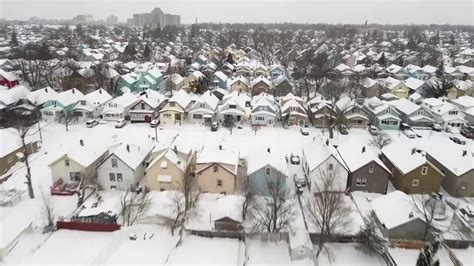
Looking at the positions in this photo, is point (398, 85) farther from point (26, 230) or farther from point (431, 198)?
point (26, 230)

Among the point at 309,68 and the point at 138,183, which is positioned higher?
the point at 309,68

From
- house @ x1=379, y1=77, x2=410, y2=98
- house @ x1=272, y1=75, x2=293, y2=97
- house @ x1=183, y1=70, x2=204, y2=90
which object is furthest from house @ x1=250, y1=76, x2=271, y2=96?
house @ x1=379, y1=77, x2=410, y2=98

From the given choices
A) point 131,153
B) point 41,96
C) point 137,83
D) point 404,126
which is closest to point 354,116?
point 404,126

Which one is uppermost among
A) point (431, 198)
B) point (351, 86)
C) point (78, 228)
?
point (351, 86)

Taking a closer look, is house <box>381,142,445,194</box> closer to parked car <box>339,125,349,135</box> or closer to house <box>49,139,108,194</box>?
parked car <box>339,125,349,135</box>

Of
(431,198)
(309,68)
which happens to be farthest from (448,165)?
(309,68)

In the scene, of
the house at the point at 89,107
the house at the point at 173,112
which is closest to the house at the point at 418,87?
the house at the point at 173,112
